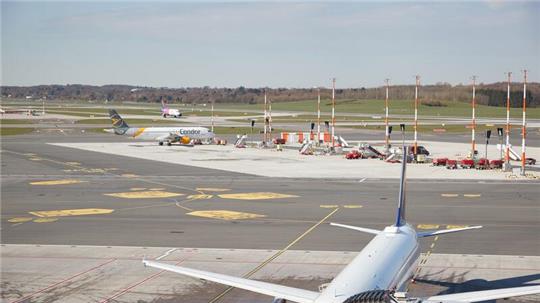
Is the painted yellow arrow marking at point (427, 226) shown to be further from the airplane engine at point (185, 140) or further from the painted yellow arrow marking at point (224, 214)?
the airplane engine at point (185, 140)

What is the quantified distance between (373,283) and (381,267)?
156 cm

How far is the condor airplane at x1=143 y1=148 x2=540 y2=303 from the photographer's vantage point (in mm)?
19844

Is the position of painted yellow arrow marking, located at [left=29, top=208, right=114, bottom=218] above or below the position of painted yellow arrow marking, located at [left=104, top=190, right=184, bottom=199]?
below

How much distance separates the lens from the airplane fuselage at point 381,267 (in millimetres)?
20281

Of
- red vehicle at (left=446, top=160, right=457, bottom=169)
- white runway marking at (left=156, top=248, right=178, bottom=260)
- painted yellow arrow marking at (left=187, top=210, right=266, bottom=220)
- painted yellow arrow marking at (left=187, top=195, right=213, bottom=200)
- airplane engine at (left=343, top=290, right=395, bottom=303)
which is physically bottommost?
white runway marking at (left=156, top=248, right=178, bottom=260)

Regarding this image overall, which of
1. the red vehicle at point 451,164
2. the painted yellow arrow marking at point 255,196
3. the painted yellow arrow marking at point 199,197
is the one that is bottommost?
the painted yellow arrow marking at point 199,197

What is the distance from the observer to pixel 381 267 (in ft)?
74.7

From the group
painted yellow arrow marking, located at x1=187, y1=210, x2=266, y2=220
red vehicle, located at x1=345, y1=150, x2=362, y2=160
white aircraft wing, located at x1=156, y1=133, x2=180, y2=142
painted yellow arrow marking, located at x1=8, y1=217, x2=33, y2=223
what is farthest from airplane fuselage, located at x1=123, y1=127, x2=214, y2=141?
painted yellow arrow marking, located at x1=8, y1=217, x2=33, y2=223

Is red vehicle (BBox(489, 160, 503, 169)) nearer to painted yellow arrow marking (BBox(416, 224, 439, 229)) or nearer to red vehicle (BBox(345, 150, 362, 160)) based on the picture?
red vehicle (BBox(345, 150, 362, 160))

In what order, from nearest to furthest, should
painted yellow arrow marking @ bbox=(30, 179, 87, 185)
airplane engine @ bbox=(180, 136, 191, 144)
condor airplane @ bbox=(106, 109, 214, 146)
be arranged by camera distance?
painted yellow arrow marking @ bbox=(30, 179, 87, 185), airplane engine @ bbox=(180, 136, 191, 144), condor airplane @ bbox=(106, 109, 214, 146)

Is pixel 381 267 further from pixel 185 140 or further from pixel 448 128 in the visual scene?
pixel 448 128

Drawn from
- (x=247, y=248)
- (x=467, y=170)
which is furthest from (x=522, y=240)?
(x=467, y=170)

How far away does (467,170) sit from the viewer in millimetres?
80688

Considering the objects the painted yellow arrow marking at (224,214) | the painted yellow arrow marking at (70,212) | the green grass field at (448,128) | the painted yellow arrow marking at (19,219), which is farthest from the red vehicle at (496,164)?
the green grass field at (448,128)
